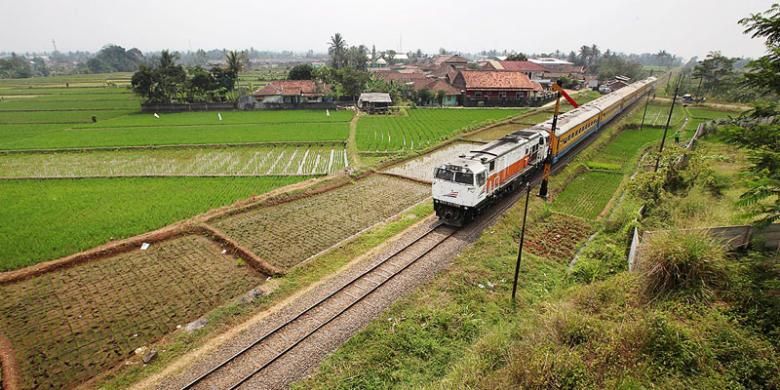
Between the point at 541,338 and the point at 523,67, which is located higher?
the point at 523,67

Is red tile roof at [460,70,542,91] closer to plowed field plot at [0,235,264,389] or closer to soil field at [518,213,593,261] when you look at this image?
soil field at [518,213,593,261]

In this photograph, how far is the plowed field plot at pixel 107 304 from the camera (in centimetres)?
1101

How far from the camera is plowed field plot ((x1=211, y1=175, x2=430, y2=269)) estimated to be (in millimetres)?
16859

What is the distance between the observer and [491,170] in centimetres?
1750

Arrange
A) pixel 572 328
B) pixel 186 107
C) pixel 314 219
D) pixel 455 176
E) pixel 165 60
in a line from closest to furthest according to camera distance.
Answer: pixel 572 328 → pixel 455 176 → pixel 314 219 → pixel 186 107 → pixel 165 60

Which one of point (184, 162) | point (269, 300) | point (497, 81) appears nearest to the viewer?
point (269, 300)

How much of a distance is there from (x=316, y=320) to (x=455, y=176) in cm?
849

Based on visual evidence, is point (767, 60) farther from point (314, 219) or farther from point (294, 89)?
point (294, 89)

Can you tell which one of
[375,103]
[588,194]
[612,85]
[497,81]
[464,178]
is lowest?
[588,194]

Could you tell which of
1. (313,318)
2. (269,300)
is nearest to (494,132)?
(269,300)

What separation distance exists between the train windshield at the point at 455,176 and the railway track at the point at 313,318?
2.58 m

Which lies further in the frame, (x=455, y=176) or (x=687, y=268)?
(x=455, y=176)

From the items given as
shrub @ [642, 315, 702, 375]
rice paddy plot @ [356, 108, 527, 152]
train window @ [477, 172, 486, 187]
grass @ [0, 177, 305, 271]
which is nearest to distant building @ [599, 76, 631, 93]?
rice paddy plot @ [356, 108, 527, 152]

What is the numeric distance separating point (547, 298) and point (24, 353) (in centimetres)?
1609
